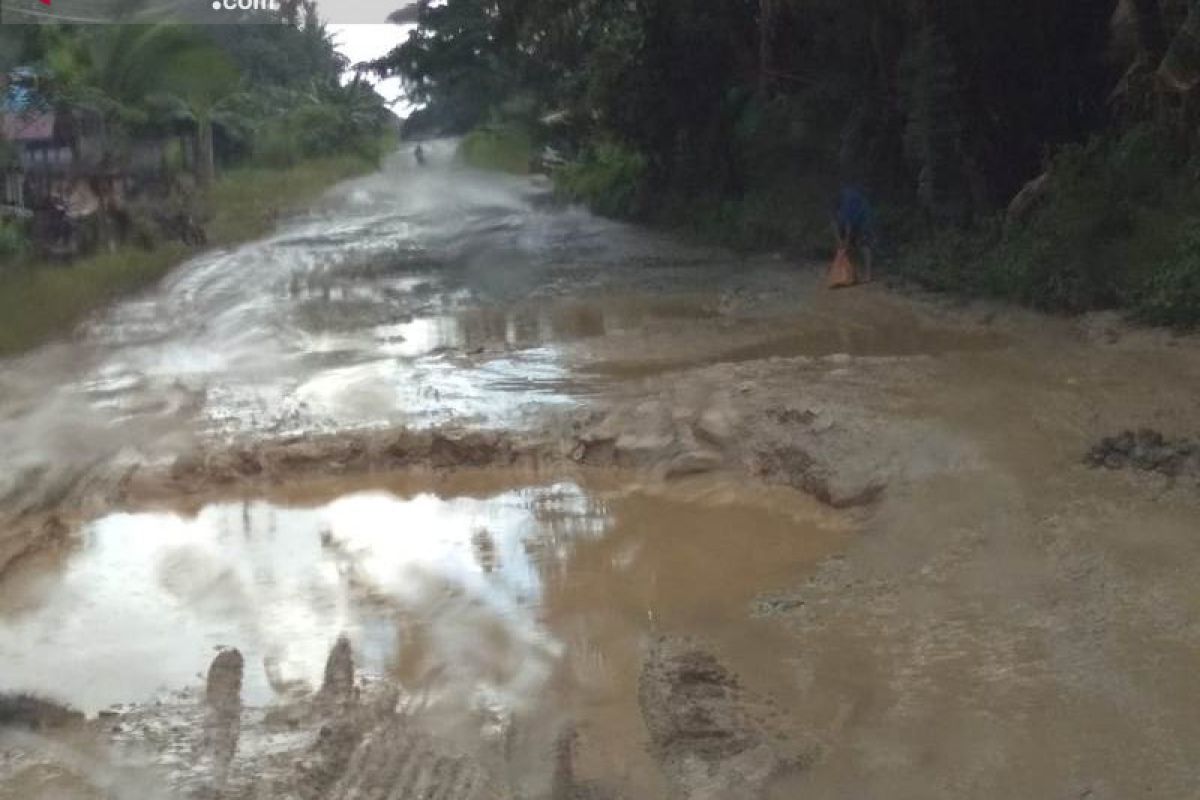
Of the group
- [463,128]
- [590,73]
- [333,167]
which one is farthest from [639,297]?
[463,128]

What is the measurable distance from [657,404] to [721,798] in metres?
5.40

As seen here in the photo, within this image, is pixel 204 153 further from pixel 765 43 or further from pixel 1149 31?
pixel 1149 31

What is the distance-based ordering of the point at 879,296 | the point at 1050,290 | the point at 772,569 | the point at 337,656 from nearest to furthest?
the point at 337,656 < the point at 772,569 < the point at 1050,290 < the point at 879,296

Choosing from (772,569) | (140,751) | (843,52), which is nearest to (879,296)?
(843,52)

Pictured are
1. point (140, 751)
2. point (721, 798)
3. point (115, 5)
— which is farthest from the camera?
point (115, 5)

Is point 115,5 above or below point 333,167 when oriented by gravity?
above

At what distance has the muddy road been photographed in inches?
197

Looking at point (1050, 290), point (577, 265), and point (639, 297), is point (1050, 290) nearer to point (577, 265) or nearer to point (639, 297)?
point (639, 297)

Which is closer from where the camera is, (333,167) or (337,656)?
(337,656)

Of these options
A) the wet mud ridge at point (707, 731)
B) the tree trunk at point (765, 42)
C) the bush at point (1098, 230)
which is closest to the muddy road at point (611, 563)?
the wet mud ridge at point (707, 731)

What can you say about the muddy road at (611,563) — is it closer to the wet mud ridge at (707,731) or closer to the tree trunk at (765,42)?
the wet mud ridge at (707,731)

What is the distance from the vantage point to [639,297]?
16.3m

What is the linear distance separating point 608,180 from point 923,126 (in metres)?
13.9

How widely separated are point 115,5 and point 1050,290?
1118 cm
